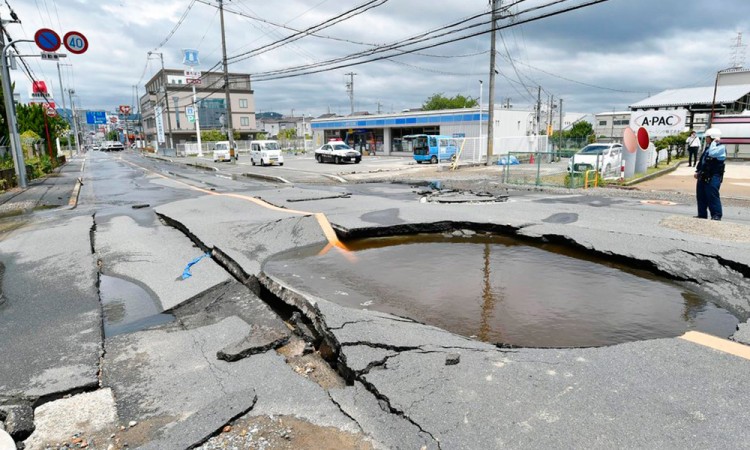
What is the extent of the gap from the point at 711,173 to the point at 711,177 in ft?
0.25

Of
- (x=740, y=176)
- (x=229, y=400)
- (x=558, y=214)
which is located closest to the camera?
(x=229, y=400)

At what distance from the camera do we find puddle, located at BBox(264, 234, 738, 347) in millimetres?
4309

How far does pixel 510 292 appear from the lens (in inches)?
214

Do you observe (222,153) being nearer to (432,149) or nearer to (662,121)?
(432,149)

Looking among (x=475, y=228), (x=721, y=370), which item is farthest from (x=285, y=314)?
(x=475, y=228)

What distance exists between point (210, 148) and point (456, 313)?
63613 millimetres

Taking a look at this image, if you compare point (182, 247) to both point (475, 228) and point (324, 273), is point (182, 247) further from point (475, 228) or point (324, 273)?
point (475, 228)

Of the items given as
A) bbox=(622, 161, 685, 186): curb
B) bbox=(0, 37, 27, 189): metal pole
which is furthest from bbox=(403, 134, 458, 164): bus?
bbox=(0, 37, 27, 189): metal pole

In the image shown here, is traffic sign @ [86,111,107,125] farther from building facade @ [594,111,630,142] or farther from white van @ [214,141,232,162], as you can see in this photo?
building facade @ [594,111,630,142]

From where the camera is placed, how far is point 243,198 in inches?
498

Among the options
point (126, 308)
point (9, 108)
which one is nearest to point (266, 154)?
point (9, 108)

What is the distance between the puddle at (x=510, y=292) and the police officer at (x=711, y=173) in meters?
3.68

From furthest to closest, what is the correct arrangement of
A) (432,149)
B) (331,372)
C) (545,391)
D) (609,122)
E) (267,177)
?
(609,122)
(432,149)
(267,177)
(331,372)
(545,391)

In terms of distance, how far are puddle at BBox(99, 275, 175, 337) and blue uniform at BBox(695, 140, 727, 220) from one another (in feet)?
30.9
